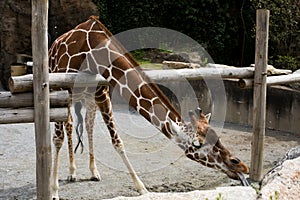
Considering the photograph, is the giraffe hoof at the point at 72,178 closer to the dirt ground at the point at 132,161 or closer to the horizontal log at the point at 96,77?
the dirt ground at the point at 132,161

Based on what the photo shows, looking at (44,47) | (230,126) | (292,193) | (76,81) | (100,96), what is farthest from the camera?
(230,126)

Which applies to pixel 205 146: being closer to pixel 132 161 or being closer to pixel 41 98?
pixel 41 98

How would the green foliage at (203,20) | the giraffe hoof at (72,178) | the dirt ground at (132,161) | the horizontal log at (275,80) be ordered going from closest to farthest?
the dirt ground at (132,161)
the giraffe hoof at (72,178)
the horizontal log at (275,80)
the green foliage at (203,20)

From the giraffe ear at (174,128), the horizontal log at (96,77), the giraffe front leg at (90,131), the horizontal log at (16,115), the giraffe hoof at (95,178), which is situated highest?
the horizontal log at (96,77)

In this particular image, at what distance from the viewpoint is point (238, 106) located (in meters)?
8.89

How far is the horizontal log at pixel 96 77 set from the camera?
13.8ft

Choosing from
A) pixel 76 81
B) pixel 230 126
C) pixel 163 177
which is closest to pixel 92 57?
pixel 76 81

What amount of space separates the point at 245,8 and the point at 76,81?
9.11 meters

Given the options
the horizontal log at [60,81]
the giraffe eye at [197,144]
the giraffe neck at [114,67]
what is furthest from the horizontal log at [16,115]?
the giraffe eye at [197,144]

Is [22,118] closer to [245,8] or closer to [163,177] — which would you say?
[163,177]

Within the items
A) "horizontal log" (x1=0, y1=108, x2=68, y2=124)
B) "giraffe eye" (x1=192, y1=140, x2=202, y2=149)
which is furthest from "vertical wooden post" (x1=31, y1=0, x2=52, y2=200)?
"giraffe eye" (x1=192, y1=140, x2=202, y2=149)

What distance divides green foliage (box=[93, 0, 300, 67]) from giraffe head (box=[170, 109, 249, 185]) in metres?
8.28

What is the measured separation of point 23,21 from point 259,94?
7.17 metres

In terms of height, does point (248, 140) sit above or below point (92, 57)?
below
